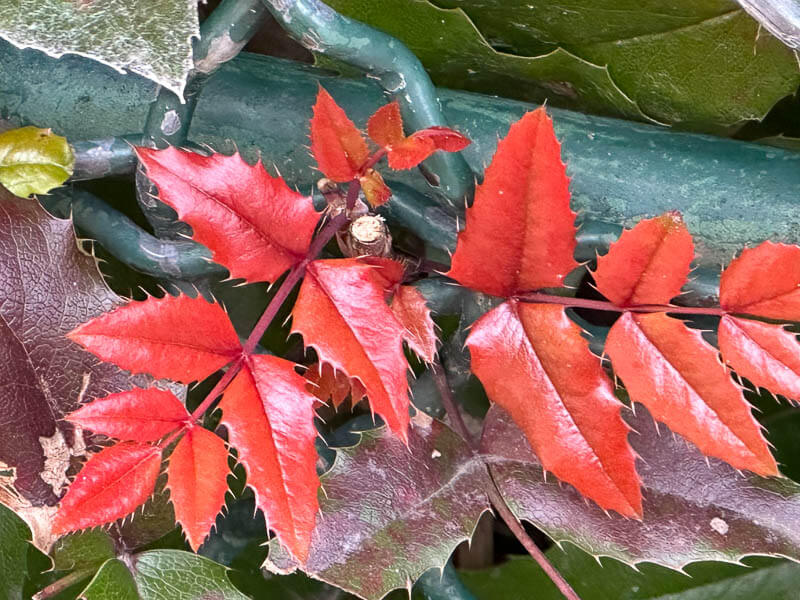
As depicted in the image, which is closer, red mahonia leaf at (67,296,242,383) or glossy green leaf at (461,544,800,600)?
red mahonia leaf at (67,296,242,383)

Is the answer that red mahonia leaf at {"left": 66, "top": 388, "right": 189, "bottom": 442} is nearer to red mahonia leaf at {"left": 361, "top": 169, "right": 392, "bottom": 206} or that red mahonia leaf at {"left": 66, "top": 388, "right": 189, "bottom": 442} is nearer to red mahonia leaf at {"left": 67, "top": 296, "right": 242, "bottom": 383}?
red mahonia leaf at {"left": 67, "top": 296, "right": 242, "bottom": 383}

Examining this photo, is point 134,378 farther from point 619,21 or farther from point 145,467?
point 619,21

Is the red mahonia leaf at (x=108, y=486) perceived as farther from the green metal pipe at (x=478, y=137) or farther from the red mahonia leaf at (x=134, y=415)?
the green metal pipe at (x=478, y=137)

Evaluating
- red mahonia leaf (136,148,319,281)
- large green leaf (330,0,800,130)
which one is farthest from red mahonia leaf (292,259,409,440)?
large green leaf (330,0,800,130)

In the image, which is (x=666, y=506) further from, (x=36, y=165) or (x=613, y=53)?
(x=36, y=165)

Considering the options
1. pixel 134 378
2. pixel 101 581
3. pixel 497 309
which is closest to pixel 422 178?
pixel 497 309

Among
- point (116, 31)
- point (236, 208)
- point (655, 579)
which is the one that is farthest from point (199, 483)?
point (655, 579)

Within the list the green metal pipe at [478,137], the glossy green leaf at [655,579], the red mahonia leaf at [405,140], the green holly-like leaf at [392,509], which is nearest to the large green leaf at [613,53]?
the green metal pipe at [478,137]
